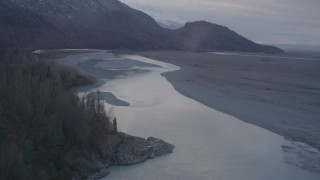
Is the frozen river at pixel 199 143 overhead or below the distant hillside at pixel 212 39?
below

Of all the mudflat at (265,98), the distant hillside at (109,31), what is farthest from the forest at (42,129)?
the distant hillside at (109,31)

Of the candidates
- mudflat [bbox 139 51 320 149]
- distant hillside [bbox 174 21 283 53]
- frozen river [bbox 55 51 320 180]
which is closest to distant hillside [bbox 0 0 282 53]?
distant hillside [bbox 174 21 283 53]

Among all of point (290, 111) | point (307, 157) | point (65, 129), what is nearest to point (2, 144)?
point (65, 129)

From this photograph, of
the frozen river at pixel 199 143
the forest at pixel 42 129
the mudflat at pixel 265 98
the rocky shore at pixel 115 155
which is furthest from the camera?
the mudflat at pixel 265 98

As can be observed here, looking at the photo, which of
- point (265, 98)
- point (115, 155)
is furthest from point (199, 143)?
point (265, 98)

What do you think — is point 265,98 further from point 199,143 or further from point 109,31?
point 109,31

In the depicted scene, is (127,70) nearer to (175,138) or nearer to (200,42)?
(175,138)

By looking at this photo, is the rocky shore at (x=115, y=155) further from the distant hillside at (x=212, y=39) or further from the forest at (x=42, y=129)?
the distant hillside at (x=212, y=39)
